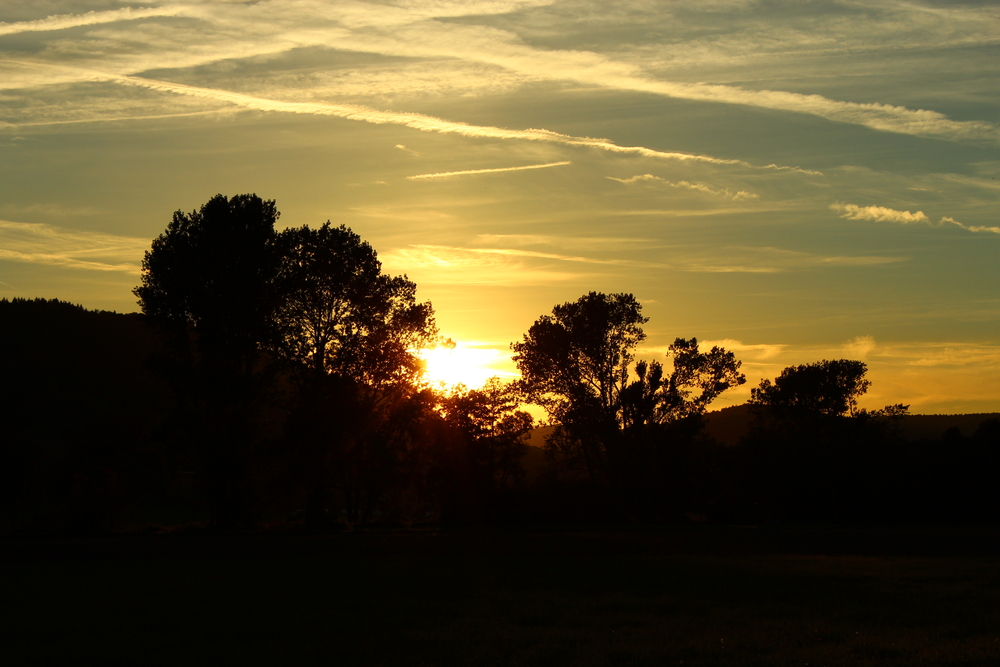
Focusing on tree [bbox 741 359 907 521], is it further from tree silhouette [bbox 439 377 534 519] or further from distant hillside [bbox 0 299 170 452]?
distant hillside [bbox 0 299 170 452]

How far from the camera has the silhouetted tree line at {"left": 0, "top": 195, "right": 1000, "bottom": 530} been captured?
38.2 m

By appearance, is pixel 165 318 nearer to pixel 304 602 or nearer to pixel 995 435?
pixel 304 602

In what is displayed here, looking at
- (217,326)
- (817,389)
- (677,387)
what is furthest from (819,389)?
(217,326)

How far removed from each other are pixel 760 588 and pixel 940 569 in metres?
6.13

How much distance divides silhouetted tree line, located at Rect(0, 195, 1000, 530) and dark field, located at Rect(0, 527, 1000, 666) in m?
16.2

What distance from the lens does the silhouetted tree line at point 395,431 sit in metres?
38.2

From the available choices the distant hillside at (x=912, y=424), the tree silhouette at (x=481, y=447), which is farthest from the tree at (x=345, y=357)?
the distant hillside at (x=912, y=424)

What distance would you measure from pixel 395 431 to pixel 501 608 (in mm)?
30011

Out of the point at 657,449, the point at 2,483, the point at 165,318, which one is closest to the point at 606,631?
the point at 165,318

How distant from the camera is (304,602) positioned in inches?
527

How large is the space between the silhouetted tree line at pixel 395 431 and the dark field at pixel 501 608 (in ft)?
53.0

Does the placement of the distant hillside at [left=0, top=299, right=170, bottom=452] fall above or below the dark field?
above

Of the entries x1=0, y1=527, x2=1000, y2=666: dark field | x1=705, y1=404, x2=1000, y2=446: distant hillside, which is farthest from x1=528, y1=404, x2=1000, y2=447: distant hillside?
x1=0, y1=527, x2=1000, y2=666: dark field

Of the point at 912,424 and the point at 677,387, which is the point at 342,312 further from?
the point at 912,424
